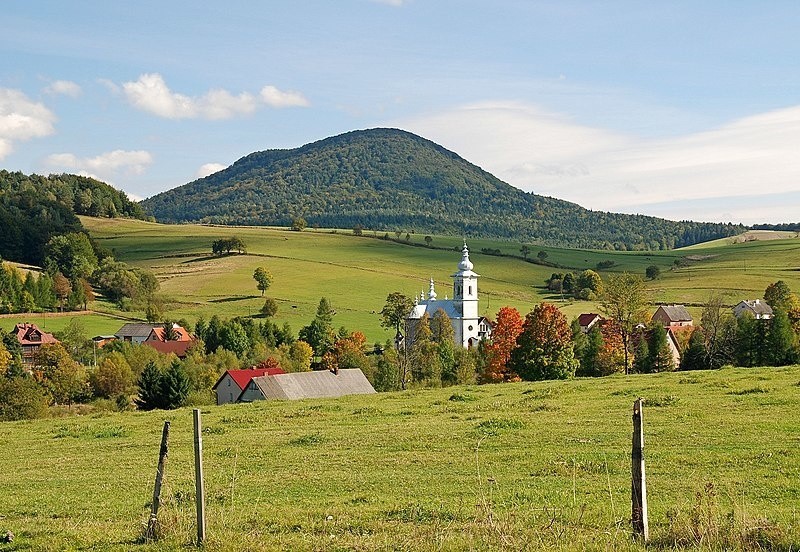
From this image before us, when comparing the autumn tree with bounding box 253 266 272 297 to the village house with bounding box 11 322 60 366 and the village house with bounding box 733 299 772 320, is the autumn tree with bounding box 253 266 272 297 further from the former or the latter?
the village house with bounding box 733 299 772 320

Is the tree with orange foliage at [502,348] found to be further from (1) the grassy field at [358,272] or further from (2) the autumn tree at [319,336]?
Result: (1) the grassy field at [358,272]

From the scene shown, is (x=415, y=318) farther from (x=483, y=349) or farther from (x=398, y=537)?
(x=398, y=537)

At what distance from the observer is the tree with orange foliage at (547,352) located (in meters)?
66.2

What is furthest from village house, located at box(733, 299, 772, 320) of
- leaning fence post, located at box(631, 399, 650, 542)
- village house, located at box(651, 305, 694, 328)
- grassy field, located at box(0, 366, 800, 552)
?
leaning fence post, located at box(631, 399, 650, 542)

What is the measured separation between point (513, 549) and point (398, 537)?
1.82 metres

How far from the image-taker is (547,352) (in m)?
66.6

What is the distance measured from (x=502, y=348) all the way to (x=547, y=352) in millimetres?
12077

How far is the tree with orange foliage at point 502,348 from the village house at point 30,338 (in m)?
47.6

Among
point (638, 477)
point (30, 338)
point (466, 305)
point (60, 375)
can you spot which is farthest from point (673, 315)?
point (638, 477)

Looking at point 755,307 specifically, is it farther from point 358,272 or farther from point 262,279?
point 262,279

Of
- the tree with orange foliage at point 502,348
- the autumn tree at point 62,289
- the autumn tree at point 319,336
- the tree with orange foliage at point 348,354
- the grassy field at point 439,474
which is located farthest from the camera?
the autumn tree at point 62,289

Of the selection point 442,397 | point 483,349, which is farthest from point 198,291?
point 442,397

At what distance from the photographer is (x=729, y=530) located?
1048 centimetres

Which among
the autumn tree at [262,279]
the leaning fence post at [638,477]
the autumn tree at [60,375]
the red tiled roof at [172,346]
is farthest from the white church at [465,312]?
the leaning fence post at [638,477]
